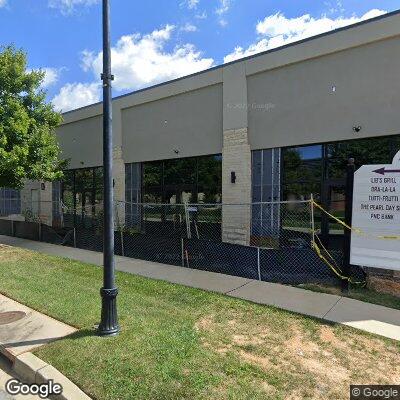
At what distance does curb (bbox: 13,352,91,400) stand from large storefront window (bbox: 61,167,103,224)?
12583 mm

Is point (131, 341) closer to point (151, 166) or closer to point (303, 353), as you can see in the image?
point (303, 353)

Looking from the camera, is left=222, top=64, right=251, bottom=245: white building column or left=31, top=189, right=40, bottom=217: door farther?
left=31, top=189, right=40, bottom=217: door

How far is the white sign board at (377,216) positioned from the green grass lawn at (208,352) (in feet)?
6.54

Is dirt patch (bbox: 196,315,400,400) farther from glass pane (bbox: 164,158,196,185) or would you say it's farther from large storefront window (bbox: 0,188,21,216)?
large storefront window (bbox: 0,188,21,216)

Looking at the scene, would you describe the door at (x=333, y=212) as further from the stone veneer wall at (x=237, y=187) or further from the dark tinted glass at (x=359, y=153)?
the stone veneer wall at (x=237, y=187)

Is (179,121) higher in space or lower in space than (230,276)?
higher

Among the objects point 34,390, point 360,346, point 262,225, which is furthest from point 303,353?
point 262,225

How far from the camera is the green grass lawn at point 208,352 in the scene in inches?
142

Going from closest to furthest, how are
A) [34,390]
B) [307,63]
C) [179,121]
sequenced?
[34,390] < [307,63] < [179,121]

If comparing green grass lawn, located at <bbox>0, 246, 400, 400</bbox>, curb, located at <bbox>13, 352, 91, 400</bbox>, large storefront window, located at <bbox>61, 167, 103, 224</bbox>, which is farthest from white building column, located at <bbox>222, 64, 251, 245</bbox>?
curb, located at <bbox>13, 352, 91, 400</bbox>

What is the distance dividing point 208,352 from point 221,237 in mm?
8333

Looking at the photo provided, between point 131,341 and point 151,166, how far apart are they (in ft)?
36.5

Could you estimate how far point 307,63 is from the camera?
419 inches

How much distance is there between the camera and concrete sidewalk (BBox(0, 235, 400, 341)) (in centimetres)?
533
